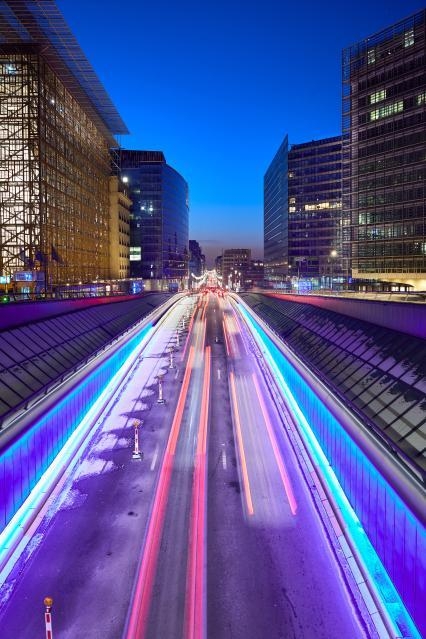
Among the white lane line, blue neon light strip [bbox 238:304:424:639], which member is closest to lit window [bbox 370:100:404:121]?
blue neon light strip [bbox 238:304:424:639]

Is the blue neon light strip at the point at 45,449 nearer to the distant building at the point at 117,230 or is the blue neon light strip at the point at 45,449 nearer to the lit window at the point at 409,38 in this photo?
the lit window at the point at 409,38

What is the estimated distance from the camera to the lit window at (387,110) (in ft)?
271

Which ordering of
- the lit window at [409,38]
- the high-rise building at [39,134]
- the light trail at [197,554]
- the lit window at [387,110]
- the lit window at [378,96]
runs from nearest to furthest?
1. the light trail at [197,554]
2. the high-rise building at [39,134]
3. the lit window at [409,38]
4. the lit window at [387,110]
5. the lit window at [378,96]

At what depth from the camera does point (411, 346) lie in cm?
2277

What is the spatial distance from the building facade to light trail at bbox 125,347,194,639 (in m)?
149

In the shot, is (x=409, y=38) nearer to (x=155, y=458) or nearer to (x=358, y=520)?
(x=155, y=458)

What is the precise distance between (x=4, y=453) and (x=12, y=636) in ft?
19.7

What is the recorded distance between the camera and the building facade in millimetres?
164500

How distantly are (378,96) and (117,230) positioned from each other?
247 feet

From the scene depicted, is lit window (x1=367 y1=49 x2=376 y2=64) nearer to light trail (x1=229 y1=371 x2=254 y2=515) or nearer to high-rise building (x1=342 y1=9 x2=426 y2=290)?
high-rise building (x1=342 y1=9 x2=426 y2=290)

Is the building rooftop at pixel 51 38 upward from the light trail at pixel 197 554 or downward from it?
upward

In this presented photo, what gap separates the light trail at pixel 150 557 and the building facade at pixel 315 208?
148871 millimetres

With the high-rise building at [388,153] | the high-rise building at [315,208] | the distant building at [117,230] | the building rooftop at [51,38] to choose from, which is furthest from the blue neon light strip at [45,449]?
the high-rise building at [315,208]

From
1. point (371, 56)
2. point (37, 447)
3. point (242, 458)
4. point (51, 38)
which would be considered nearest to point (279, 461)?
point (242, 458)
